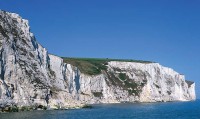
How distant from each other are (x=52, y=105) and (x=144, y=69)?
9719cm

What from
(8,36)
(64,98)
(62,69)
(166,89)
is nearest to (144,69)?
(166,89)

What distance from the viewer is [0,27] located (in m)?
82.1

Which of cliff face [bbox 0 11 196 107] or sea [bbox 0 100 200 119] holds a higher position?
cliff face [bbox 0 11 196 107]

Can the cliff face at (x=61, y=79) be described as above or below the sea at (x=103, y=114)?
above

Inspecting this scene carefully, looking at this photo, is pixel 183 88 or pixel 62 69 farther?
pixel 183 88

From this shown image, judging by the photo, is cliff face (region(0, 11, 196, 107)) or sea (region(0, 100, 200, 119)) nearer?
sea (region(0, 100, 200, 119))

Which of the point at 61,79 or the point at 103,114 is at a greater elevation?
the point at 61,79

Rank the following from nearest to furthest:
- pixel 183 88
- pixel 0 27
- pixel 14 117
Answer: pixel 14 117
pixel 0 27
pixel 183 88

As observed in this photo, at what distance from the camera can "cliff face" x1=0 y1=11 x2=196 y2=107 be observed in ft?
255

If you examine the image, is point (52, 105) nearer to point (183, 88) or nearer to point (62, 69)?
point (62, 69)

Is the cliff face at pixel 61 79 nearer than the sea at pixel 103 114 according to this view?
No

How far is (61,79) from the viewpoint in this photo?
110125 millimetres

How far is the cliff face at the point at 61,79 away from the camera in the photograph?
3061 inches

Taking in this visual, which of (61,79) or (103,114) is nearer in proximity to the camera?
(103,114)
